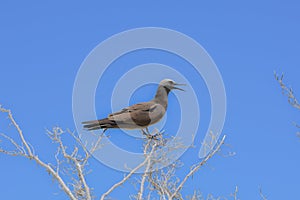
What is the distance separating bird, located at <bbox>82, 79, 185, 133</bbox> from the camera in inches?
279

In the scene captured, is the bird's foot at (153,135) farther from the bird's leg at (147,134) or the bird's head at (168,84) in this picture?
the bird's head at (168,84)

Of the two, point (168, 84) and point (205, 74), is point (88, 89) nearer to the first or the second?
point (168, 84)

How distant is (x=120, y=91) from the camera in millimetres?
7582

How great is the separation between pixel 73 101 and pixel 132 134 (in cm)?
104

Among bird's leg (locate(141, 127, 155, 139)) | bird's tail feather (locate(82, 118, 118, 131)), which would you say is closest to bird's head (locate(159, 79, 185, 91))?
bird's leg (locate(141, 127, 155, 139))

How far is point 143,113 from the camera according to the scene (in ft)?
24.1

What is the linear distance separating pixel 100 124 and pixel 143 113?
748 mm

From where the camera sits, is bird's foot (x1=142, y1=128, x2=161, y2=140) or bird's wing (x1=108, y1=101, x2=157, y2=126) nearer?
bird's foot (x1=142, y1=128, x2=161, y2=140)

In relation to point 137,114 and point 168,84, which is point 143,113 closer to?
point 137,114

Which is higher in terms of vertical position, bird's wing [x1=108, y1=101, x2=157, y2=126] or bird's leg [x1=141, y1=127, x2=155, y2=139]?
bird's wing [x1=108, y1=101, x2=157, y2=126]

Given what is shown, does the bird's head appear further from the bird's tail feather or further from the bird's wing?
the bird's tail feather

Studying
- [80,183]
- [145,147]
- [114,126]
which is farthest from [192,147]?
[80,183]

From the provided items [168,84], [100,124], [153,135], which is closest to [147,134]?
[153,135]

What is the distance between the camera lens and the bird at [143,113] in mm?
7088
